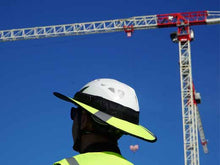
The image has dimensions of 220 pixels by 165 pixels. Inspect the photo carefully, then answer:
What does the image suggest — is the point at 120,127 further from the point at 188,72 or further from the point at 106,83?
the point at 188,72

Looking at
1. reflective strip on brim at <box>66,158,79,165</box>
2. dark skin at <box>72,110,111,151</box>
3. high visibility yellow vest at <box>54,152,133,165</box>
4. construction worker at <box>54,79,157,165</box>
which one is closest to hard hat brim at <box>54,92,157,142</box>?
construction worker at <box>54,79,157,165</box>

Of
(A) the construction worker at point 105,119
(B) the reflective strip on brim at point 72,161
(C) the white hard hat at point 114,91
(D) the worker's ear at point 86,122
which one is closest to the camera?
(B) the reflective strip on brim at point 72,161

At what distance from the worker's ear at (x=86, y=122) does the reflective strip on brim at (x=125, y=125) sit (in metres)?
0.08

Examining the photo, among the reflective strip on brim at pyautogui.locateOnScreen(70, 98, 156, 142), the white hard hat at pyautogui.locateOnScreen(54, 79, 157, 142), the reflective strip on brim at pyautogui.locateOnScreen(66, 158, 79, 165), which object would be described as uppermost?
the white hard hat at pyautogui.locateOnScreen(54, 79, 157, 142)

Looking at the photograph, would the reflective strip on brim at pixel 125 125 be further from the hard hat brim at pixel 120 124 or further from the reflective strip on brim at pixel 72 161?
the reflective strip on brim at pixel 72 161

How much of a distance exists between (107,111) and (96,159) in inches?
27.5

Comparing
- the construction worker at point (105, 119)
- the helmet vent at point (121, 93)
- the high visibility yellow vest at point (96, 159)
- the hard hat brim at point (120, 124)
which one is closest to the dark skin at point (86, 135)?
the construction worker at point (105, 119)

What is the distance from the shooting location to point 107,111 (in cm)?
504

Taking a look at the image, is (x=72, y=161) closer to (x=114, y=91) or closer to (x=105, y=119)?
(x=105, y=119)

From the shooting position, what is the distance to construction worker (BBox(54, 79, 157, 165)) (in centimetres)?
486

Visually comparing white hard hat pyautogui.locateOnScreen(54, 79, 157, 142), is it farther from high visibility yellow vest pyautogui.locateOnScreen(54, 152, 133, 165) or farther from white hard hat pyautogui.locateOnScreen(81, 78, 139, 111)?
high visibility yellow vest pyautogui.locateOnScreen(54, 152, 133, 165)

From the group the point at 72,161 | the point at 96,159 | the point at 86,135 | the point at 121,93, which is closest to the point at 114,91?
the point at 121,93

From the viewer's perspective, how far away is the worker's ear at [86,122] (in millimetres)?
4996

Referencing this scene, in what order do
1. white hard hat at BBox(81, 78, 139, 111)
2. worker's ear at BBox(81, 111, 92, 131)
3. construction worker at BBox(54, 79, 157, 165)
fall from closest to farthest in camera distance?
construction worker at BBox(54, 79, 157, 165)
worker's ear at BBox(81, 111, 92, 131)
white hard hat at BBox(81, 78, 139, 111)
